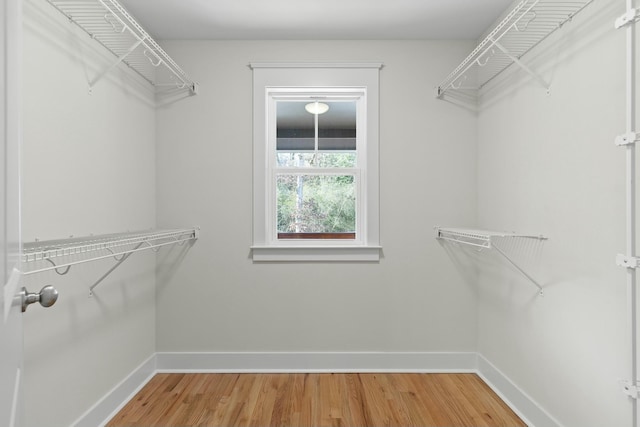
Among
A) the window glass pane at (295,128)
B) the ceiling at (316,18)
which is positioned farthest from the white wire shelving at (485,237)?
the ceiling at (316,18)

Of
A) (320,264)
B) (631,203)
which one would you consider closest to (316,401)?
(320,264)

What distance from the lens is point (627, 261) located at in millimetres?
1289

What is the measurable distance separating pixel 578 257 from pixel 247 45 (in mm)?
2458

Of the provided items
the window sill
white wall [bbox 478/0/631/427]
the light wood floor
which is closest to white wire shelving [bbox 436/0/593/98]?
white wall [bbox 478/0/631/427]

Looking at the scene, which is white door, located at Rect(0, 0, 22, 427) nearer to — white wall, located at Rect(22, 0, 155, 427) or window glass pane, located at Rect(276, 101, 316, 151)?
white wall, located at Rect(22, 0, 155, 427)

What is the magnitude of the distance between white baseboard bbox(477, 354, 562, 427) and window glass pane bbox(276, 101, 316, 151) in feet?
6.57

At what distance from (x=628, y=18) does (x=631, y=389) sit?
1296 mm

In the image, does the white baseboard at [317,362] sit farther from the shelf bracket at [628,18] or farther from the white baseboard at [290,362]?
the shelf bracket at [628,18]

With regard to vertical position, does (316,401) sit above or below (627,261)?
below

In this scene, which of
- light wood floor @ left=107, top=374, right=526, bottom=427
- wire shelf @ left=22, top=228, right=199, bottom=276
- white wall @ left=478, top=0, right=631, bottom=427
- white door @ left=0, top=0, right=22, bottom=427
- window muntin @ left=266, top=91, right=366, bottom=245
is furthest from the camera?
window muntin @ left=266, top=91, right=366, bottom=245

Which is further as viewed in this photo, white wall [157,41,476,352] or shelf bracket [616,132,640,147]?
white wall [157,41,476,352]

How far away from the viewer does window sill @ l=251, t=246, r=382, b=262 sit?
2705 millimetres

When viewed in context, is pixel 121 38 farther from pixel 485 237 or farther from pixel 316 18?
pixel 485 237

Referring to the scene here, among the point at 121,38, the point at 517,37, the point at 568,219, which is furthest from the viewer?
the point at 121,38
